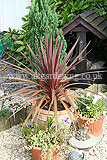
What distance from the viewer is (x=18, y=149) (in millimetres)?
2262

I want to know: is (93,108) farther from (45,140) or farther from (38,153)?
(38,153)

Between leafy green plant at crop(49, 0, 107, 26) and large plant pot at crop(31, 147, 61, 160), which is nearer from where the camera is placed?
large plant pot at crop(31, 147, 61, 160)

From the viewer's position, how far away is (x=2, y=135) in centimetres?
259

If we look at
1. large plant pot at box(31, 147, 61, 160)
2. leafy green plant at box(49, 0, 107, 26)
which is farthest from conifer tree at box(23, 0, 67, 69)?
large plant pot at box(31, 147, 61, 160)

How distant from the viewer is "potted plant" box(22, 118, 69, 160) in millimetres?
1796

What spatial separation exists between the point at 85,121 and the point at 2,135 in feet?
4.05

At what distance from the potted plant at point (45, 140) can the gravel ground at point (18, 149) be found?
9.2 inches

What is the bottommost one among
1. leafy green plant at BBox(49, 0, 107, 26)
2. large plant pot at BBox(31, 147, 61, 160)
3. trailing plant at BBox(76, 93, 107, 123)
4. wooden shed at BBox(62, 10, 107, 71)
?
large plant pot at BBox(31, 147, 61, 160)

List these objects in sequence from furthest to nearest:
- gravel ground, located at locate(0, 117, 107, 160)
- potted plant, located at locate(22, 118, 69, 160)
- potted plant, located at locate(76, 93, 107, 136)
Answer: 1. potted plant, located at locate(76, 93, 107, 136)
2. gravel ground, located at locate(0, 117, 107, 160)
3. potted plant, located at locate(22, 118, 69, 160)

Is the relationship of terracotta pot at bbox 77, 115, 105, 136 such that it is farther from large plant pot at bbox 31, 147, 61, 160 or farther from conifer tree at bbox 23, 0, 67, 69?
conifer tree at bbox 23, 0, 67, 69

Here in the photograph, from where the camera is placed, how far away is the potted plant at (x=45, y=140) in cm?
180

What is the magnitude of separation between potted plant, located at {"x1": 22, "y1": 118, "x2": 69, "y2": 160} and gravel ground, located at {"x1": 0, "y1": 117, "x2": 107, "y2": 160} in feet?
0.77

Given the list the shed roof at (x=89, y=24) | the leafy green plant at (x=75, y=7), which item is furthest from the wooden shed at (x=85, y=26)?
the leafy green plant at (x=75, y=7)

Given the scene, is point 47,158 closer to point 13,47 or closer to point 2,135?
point 2,135
